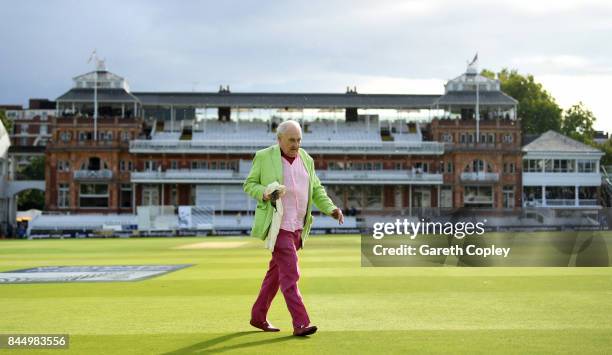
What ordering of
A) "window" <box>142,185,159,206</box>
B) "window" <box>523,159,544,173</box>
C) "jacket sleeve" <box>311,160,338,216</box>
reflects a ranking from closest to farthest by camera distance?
"jacket sleeve" <box>311,160,338,216</box>, "window" <box>142,185,159,206</box>, "window" <box>523,159,544,173</box>

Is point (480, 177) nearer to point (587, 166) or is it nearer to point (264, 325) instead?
point (587, 166)

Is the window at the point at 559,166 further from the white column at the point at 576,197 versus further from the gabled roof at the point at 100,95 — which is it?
the gabled roof at the point at 100,95

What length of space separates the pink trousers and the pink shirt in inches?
4.1

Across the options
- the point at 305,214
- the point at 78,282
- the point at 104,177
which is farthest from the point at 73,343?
the point at 104,177

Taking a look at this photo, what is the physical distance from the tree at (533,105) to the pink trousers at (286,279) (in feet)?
298

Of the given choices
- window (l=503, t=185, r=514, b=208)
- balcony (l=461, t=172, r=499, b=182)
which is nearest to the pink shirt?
balcony (l=461, t=172, r=499, b=182)

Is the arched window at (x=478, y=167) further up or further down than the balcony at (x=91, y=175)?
further up

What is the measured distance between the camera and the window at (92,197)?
259 feet

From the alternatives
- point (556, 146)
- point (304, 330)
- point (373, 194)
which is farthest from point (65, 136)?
point (304, 330)

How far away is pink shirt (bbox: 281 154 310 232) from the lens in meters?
9.61

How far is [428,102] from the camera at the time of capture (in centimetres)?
8269

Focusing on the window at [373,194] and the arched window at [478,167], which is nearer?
the arched window at [478,167]

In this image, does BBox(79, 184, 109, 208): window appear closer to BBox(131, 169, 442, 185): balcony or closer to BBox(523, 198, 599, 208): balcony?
BBox(131, 169, 442, 185): balcony

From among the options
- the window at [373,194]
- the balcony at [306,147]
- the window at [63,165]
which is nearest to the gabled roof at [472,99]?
the balcony at [306,147]
